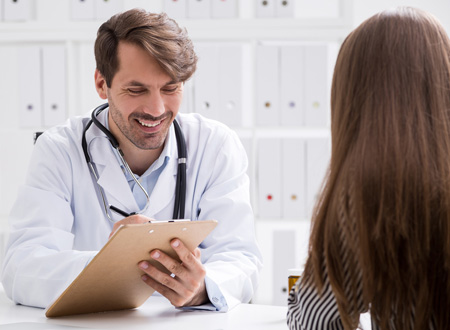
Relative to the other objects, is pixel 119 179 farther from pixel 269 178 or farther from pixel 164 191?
pixel 269 178

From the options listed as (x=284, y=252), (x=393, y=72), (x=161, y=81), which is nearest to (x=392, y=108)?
(x=393, y=72)

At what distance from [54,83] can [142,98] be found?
4.38 ft

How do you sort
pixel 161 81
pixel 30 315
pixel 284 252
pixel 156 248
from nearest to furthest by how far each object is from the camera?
pixel 156 248 → pixel 30 315 → pixel 161 81 → pixel 284 252

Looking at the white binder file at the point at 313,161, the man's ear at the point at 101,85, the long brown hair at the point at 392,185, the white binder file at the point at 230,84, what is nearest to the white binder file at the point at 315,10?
the white binder file at the point at 230,84

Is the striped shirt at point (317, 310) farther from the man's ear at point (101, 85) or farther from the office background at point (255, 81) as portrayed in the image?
the office background at point (255, 81)

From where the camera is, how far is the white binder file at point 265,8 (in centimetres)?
290

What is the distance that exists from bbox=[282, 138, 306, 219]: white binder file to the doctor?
3.12ft

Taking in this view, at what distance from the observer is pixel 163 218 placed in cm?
181

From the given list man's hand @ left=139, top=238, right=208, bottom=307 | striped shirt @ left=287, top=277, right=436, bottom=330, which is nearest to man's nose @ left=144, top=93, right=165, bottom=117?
man's hand @ left=139, top=238, right=208, bottom=307

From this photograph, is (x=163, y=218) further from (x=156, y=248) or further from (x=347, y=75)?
(x=347, y=75)

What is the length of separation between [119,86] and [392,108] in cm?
102

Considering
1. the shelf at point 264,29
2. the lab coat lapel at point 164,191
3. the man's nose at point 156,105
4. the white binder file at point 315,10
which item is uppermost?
the white binder file at point 315,10

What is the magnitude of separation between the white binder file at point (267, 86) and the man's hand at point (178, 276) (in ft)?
5.20

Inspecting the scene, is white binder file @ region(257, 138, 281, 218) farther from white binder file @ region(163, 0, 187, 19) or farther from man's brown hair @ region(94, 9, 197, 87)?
man's brown hair @ region(94, 9, 197, 87)
